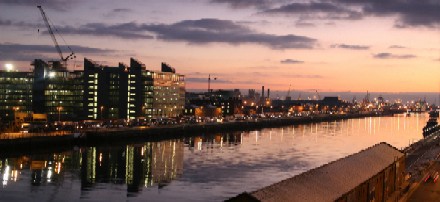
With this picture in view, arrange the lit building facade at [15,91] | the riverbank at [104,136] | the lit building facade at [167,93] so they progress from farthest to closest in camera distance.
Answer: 1. the lit building facade at [167,93]
2. the lit building facade at [15,91]
3. the riverbank at [104,136]

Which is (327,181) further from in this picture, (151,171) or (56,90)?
(56,90)

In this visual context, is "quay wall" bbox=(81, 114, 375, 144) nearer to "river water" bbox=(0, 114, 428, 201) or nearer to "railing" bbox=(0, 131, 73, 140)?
"railing" bbox=(0, 131, 73, 140)

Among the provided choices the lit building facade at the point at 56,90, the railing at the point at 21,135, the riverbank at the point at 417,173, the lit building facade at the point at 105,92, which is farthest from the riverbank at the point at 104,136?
the riverbank at the point at 417,173

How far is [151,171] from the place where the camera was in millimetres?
52438

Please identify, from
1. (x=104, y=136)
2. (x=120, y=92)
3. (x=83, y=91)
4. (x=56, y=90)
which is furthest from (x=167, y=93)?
(x=104, y=136)

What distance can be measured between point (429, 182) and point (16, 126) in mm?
62198

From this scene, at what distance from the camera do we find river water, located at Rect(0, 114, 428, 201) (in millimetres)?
40500

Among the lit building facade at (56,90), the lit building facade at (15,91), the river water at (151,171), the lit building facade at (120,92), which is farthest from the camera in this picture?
the lit building facade at (120,92)


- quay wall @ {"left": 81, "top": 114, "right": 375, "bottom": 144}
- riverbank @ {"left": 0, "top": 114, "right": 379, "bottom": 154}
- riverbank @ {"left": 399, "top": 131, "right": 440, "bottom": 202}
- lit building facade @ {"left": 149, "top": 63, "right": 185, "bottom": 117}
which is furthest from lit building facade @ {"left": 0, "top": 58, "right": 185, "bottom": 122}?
riverbank @ {"left": 399, "top": 131, "right": 440, "bottom": 202}

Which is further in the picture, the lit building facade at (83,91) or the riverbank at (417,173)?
the lit building facade at (83,91)

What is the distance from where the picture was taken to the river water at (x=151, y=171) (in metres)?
40.5

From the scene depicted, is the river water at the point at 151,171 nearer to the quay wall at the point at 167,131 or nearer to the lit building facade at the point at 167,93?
the quay wall at the point at 167,131

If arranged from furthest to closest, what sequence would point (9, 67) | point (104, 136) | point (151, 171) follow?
point (9, 67) → point (104, 136) → point (151, 171)

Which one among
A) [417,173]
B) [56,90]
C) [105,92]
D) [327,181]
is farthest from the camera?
[105,92]
